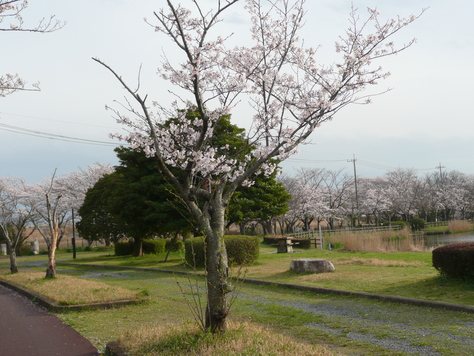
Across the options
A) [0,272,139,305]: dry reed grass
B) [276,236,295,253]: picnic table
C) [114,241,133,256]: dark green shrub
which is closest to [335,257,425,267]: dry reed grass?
[0,272,139,305]: dry reed grass

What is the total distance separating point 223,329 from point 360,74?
4.65m

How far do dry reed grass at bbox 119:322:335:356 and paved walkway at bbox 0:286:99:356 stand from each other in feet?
2.61

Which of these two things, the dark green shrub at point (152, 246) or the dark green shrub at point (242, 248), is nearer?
the dark green shrub at point (242, 248)

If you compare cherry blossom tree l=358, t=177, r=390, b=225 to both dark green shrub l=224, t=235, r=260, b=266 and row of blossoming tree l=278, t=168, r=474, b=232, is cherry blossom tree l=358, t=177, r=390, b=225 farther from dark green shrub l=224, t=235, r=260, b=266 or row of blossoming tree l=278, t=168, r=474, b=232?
dark green shrub l=224, t=235, r=260, b=266

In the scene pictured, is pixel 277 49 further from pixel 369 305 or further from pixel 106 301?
pixel 106 301

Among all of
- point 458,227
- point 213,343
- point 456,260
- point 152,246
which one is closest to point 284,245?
point 152,246

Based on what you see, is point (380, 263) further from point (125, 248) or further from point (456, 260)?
point (125, 248)

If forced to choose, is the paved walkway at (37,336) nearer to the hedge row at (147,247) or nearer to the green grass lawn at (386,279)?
the green grass lawn at (386,279)

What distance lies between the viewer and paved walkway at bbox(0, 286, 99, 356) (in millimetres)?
6289

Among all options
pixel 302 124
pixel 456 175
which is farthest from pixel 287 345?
pixel 456 175

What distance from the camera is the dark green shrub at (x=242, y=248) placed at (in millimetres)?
17906

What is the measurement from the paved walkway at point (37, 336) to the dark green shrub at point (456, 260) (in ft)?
24.6

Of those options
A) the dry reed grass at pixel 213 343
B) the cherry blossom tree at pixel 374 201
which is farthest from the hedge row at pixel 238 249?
the cherry blossom tree at pixel 374 201

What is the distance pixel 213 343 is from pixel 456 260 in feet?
21.8
